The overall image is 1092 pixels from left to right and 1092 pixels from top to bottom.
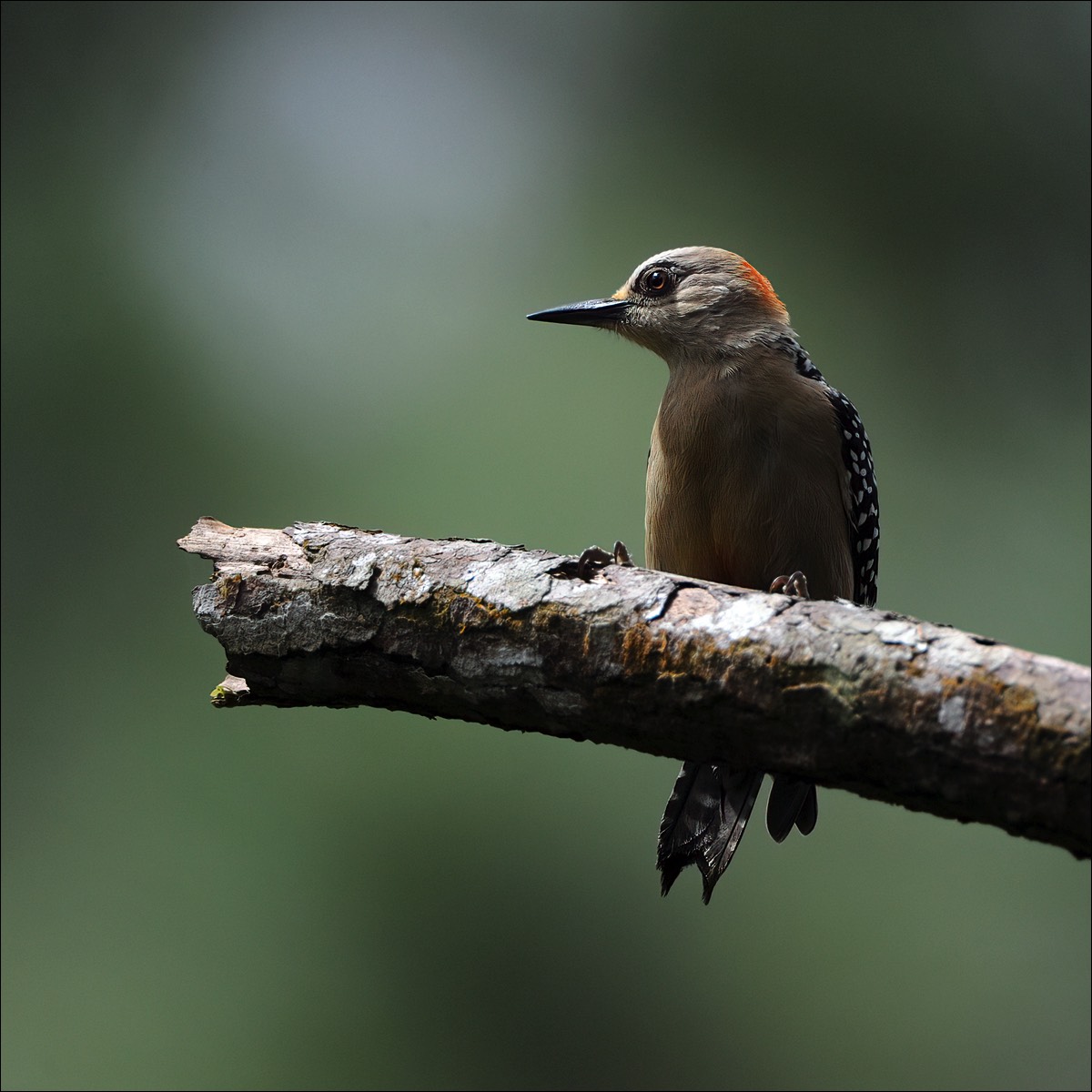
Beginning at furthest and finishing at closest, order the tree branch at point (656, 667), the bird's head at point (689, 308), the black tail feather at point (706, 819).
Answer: the bird's head at point (689, 308) < the black tail feather at point (706, 819) < the tree branch at point (656, 667)

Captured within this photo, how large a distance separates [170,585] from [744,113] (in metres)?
4.66

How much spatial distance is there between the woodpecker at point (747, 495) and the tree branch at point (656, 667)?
991 mm

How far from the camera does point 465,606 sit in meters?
2.10

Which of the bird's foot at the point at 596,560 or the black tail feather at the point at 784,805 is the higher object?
the bird's foot at the point at 596,560

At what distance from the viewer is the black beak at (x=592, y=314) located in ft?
12.1

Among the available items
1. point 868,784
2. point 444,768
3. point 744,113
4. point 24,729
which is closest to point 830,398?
point 868,784

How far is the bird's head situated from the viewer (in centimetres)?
345

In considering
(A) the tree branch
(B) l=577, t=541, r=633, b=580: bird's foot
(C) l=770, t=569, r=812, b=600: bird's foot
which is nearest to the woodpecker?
(C) l=770, t=569, r=812, b=600: bird's foot

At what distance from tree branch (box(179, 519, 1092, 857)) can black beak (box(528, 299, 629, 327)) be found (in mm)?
1705

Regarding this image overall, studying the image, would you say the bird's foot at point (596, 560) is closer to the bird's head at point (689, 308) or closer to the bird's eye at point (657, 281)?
the bird's head at point (689, 308)

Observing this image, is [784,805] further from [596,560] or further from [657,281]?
[657,281]

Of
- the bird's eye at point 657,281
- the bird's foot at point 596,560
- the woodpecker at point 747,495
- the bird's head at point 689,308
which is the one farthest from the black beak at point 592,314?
the bird's foot at point 596,560

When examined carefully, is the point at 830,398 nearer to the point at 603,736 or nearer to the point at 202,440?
the point at 603,736

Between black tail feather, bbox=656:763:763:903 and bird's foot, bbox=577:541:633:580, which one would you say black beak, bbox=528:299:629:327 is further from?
black tail feather, bbox=656:763:763:903
